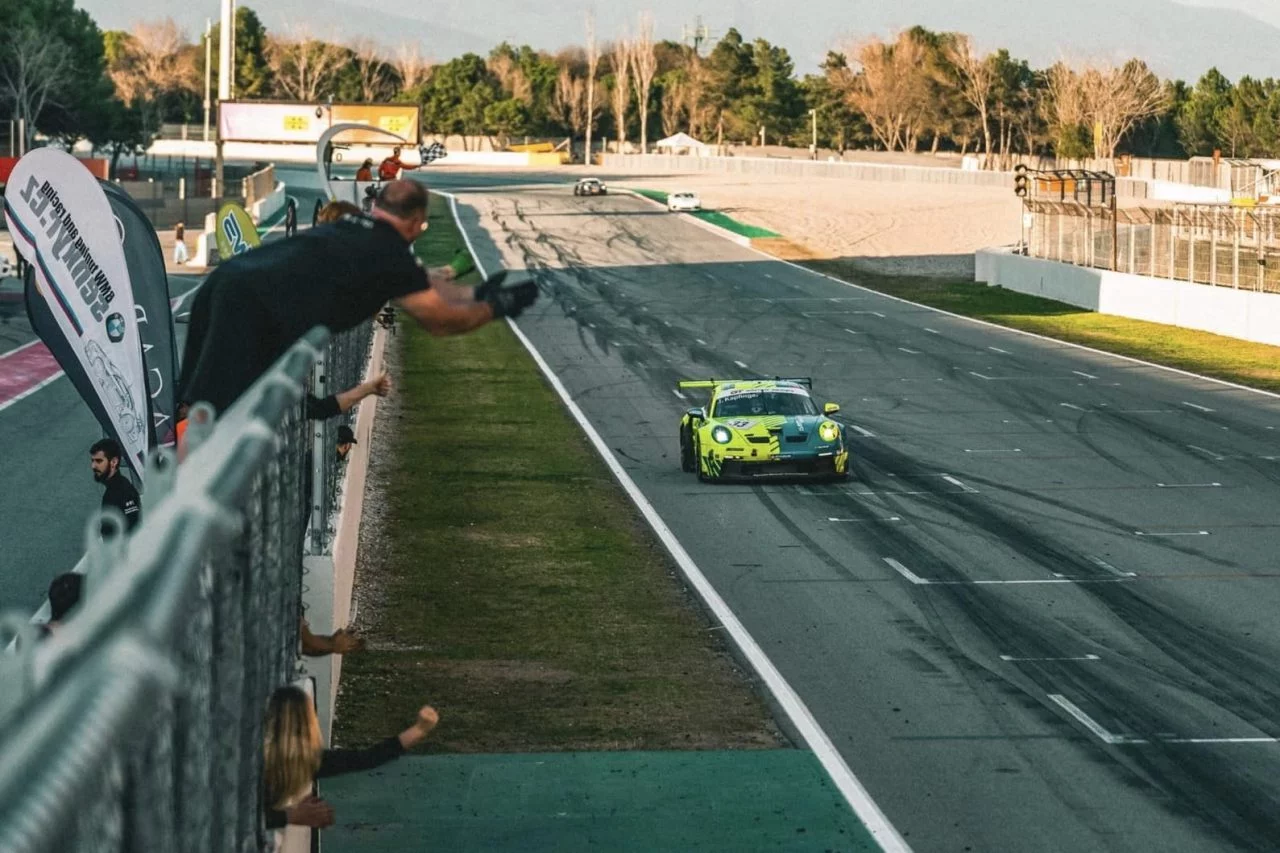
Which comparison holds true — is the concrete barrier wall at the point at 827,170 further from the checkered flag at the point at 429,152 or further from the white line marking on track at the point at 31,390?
the white line marking on track at the point at 31,390

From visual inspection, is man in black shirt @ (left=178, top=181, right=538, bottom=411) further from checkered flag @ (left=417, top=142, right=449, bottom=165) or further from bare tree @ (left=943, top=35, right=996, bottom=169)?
bare tree @ (left=943, top=35, right=996, bottom=169)

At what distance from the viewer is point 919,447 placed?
30.2m

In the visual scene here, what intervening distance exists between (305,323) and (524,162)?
177941 mm

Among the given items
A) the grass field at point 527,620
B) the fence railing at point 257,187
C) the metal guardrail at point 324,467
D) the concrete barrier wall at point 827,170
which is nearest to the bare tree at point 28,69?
the fence railing at point 257,187

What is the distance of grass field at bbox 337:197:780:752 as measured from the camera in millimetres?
14039

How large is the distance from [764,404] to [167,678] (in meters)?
24.8

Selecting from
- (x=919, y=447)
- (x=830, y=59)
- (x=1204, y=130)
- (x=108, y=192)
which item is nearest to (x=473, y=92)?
(x=830, y=59)

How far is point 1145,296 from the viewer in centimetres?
5400

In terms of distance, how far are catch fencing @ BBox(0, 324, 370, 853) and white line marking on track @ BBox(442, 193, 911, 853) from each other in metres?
5.33

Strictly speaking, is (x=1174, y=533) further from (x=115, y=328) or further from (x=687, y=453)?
(x=115, y=328)

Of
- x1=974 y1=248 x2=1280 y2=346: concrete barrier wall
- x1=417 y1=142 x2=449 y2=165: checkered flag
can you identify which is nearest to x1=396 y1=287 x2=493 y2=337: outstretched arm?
x1=417 y1=142 x2=449 y2=165: checkered flag

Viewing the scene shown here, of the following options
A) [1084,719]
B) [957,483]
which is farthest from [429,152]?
[1084,719]

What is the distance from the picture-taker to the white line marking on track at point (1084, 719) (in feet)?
44.3

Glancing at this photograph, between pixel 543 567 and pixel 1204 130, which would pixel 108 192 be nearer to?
pixel 543 567
